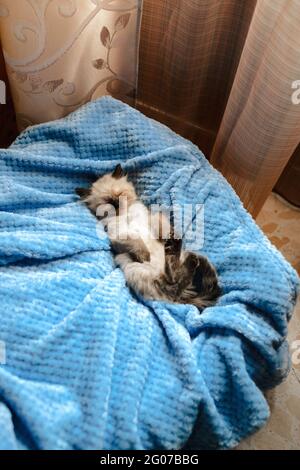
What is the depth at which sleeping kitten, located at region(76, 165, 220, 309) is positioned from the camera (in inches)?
42.7

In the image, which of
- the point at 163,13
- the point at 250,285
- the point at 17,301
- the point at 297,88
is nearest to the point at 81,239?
the point at 17,301

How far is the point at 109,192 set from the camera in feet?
4.05

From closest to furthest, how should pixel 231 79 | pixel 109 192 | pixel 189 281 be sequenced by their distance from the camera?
pixel 189 281
pixel 109 192
pixel 231 79

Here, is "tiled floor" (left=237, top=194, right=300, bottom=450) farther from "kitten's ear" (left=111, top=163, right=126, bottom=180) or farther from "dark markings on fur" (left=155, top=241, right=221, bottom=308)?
"kitten's ear" (left=111, top=163, right=126, bottom=180)

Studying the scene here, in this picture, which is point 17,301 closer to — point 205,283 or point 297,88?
point 205,283

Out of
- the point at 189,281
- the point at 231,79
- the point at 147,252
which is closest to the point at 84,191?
the point at 147,252

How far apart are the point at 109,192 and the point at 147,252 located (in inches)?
10.2

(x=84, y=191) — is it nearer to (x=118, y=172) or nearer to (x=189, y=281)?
(x=118, y=172)

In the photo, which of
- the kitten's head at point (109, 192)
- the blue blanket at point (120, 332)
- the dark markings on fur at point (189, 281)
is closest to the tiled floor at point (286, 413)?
the blue blanket at point (120, 332)

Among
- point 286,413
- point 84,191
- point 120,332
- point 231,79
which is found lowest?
point 286,413

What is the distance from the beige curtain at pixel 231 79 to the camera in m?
1.06

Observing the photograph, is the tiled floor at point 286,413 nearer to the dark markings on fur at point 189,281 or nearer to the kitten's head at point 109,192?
the dark markings on fur at point 189,281

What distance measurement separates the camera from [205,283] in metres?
1.10
